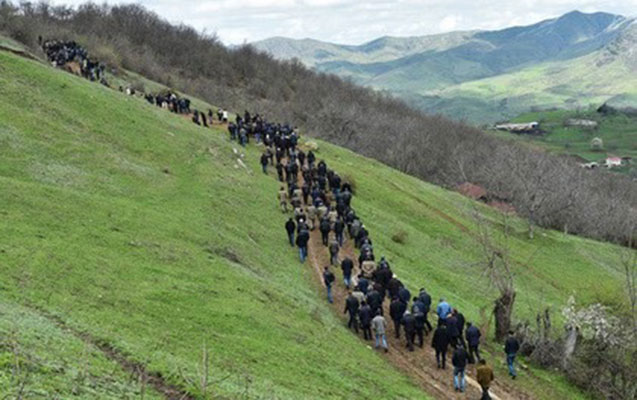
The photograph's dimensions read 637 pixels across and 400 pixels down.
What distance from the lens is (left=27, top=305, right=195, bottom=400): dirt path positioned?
1570 cm

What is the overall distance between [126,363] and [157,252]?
466 inches

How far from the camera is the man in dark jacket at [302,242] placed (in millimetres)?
33625

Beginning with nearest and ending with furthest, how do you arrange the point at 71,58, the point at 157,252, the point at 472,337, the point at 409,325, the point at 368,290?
the point at 472,337 < the point at 409,325 < the point at 368,290 < the point at 157,252 < the point at 71,58

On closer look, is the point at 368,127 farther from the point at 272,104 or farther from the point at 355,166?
the point at 355,166

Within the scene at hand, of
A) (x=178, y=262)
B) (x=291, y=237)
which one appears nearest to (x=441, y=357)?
(x=178, y=262)

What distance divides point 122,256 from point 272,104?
Result: 10163 centimetres

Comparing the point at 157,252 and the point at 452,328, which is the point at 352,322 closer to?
the point at 452,328

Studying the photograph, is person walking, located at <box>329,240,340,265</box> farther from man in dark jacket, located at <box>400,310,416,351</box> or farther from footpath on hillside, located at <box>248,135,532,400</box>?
man in dark jacket, located at <box>400,310,416,351</box>

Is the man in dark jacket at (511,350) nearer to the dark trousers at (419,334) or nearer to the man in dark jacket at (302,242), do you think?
the dark trousers at (419,334)

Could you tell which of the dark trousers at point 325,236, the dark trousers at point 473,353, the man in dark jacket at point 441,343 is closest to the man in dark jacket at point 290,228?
the dark trousers at point 325,236

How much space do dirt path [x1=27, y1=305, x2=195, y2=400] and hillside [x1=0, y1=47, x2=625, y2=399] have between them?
10 cm

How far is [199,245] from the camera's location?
102ft

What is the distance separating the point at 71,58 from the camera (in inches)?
2800

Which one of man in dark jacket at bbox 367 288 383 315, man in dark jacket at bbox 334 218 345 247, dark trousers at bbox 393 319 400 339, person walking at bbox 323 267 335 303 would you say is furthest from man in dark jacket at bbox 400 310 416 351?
man in dark jacket at bbox 334 218 345 247
